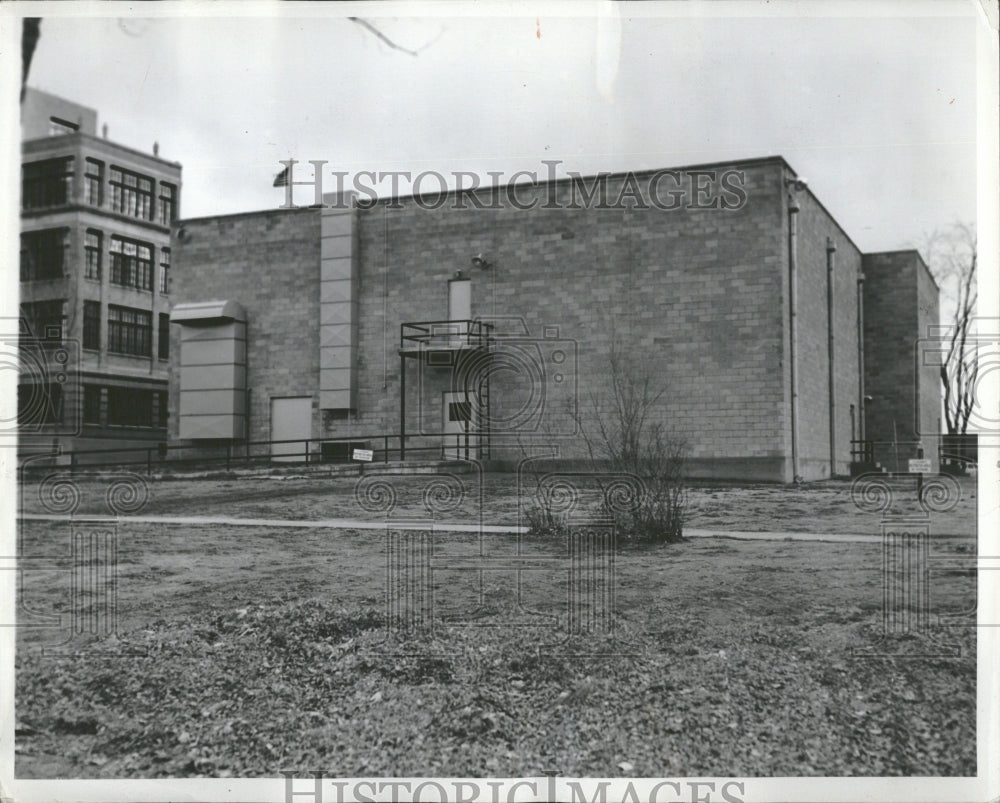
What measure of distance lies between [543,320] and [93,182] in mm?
4664

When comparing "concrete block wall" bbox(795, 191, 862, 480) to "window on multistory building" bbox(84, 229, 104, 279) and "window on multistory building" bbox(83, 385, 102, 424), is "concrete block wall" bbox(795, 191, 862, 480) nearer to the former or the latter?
"window on multistory building" bbox(84, 229, 104, 279)

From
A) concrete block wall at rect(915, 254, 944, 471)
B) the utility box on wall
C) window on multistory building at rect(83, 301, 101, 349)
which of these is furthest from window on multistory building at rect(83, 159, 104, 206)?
concrete block wall at rect(915, 254, 944, 471)

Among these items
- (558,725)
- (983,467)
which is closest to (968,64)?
(983,467)

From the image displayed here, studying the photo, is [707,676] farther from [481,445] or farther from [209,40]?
[209,40]

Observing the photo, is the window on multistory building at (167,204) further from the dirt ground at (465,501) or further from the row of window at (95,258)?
the dirt ground at (465,501)

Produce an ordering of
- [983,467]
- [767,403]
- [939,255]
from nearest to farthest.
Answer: [983,467]
[939,255]
[767,403]

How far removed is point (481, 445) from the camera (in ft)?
29.7

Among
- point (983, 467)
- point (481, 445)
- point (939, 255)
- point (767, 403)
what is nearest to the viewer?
point (983, 467)

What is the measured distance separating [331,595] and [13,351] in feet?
11.3

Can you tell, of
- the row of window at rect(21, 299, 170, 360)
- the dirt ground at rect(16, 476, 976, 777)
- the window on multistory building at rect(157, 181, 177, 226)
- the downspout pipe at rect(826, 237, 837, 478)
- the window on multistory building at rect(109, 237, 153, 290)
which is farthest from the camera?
the downspout pipe at rect(826, 237, 837, 478)

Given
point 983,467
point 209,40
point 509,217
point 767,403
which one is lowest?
point 983,467

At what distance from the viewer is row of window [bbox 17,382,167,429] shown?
24.9 ft

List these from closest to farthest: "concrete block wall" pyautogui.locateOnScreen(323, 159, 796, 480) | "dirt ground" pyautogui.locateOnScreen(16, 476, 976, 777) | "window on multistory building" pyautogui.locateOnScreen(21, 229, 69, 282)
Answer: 1. "dirt ground" pyautogui.locateOnScreen(16, 476, 976, 777)
2. "window on multistory building" pyautogui.locateOnScreen(21, 229, 69, 282)
3. "concrete block wall" pyautogui.locateOnScreen(323, 159, 796, 480)

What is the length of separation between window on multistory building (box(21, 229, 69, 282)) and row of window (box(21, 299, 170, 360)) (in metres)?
0.25
